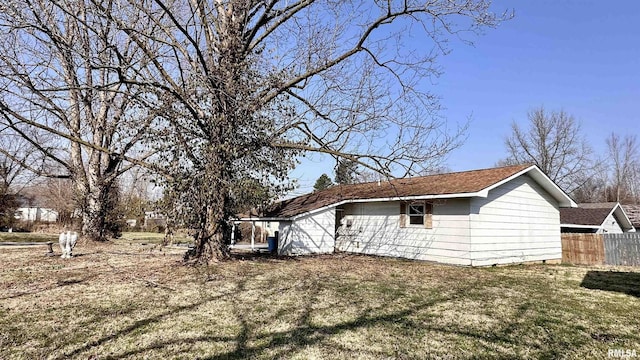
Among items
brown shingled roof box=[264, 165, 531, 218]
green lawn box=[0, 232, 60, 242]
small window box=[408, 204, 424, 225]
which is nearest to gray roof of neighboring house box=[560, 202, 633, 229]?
brown shingled roof box=[264, 165, 531, 218]

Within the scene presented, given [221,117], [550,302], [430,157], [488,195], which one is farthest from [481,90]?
[221,117]

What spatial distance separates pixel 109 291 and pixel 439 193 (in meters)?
10.0

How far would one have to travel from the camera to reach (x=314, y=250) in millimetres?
15945

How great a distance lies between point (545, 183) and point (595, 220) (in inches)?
364

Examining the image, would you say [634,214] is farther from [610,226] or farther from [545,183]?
[545,183]

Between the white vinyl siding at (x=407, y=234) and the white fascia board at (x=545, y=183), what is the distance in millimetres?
1822

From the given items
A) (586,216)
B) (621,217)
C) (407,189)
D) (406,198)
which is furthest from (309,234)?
(621,217)

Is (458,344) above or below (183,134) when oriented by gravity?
below

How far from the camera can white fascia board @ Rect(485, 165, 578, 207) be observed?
41.7 ft

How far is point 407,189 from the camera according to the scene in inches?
572

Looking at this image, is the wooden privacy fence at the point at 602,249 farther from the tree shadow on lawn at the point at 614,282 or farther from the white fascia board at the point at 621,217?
the white fascia board at the point at 621,217

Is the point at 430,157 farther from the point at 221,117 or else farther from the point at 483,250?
the point at 221,117

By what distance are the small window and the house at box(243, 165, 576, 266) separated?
4 cm

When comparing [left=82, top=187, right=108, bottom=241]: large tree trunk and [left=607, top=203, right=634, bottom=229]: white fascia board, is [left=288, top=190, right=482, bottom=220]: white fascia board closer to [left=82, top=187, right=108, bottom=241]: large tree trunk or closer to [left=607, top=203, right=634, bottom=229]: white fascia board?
[left=82, top=187, right=108, bottom=241]: large tree trunk
